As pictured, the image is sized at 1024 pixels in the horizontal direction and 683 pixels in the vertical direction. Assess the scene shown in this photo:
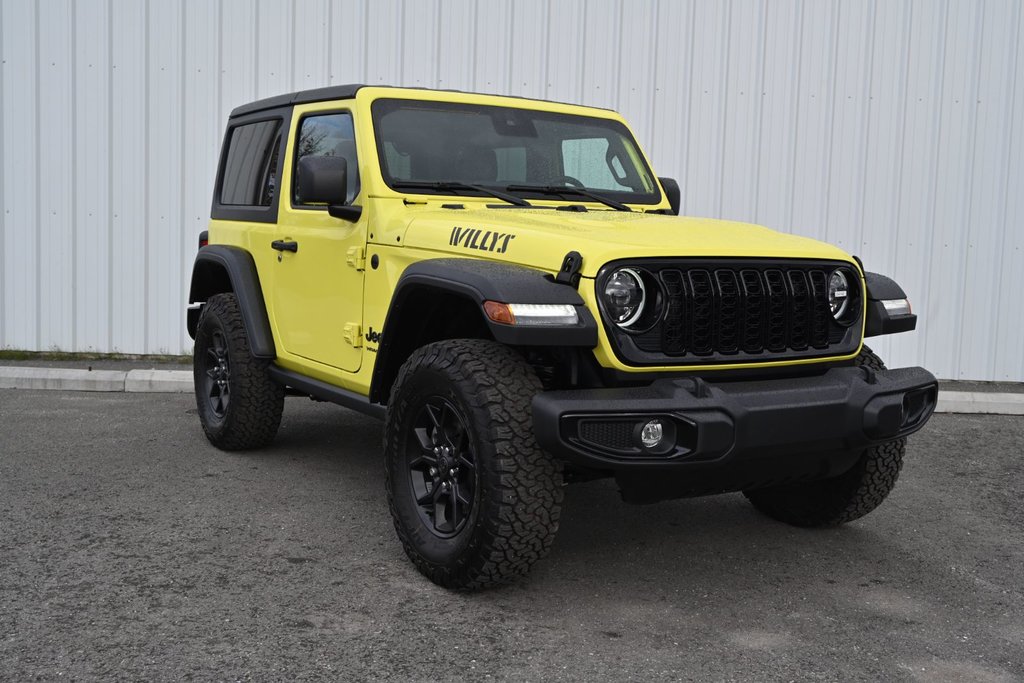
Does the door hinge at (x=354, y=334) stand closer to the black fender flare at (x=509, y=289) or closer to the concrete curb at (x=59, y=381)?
the black fender flare at (x=509, y=289)

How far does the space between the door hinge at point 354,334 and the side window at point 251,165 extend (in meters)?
1.28

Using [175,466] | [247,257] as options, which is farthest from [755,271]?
[175,466]

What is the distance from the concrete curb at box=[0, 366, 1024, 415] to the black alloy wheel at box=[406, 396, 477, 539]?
4.66 meters

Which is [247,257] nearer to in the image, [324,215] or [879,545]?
[324,215]

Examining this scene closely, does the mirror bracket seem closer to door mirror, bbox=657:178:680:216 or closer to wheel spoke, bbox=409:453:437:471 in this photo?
wheel spoke, bbox=409:453:437:471

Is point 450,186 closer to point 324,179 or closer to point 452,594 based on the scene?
point 324,179

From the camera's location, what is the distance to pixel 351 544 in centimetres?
443

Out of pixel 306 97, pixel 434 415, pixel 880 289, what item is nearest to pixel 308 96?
pixel 306 97

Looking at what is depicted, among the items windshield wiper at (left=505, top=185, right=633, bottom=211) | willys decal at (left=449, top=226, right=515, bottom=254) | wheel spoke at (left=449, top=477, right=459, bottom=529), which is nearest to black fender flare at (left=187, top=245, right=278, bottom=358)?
windshield wiper at (left=505, top=185, right=633, bottom=211)

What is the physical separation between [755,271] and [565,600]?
1.40 meters

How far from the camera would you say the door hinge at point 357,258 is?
4664 millimetres

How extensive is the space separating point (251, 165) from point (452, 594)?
319 cm

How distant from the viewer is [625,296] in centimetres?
364

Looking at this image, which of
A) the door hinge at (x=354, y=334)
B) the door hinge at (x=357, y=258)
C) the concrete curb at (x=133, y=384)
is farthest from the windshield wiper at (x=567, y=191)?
the concrete curb at (x=133, y=384)
